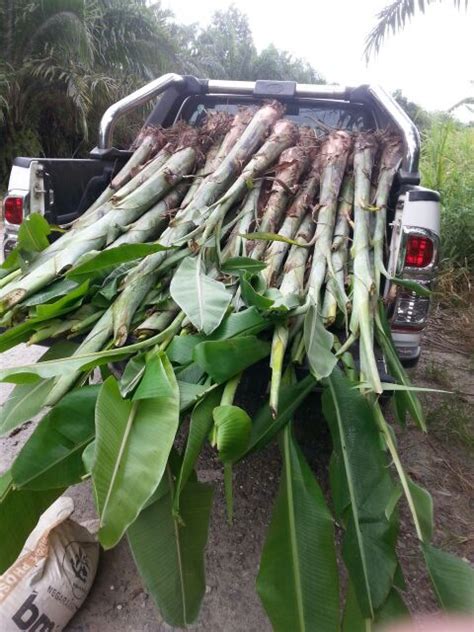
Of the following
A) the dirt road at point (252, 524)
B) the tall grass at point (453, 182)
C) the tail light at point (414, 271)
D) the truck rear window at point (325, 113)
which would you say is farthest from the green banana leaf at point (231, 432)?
the tall grass at point (453, 182)

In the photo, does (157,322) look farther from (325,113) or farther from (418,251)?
(325,113)

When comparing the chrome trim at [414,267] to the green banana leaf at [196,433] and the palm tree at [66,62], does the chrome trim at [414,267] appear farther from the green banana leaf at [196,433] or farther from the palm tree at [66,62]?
the palm tree at [66,62]

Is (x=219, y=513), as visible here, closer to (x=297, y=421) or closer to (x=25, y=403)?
(x=297, y=421)

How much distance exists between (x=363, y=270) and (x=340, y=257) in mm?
216

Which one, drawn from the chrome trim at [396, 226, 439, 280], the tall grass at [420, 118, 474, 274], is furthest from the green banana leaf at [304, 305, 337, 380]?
the tall grass at [420, 118, 474, 274]

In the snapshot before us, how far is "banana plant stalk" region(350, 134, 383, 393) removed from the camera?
1.77 meters

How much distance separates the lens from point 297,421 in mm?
3100

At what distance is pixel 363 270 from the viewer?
2.23 m

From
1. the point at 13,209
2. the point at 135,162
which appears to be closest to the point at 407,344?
the point at 135,162

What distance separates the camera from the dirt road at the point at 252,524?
75.2 inches

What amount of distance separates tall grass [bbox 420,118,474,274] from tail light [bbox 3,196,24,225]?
437cm

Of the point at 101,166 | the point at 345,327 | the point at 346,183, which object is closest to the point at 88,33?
the point at 101,166

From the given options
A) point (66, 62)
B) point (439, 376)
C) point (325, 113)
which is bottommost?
point (439, 376)

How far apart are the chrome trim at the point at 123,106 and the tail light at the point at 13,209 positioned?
3.46ft
